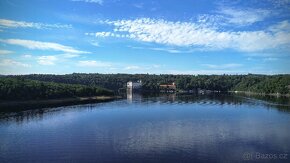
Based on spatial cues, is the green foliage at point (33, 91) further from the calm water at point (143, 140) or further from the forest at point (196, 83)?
the forest at point (196, 83)

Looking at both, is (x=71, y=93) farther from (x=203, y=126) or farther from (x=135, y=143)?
(x=135, y=143)

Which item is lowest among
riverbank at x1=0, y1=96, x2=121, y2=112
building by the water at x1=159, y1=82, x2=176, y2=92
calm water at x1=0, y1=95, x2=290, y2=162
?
calm water at x1=0, y1=95, x2=290, y2=162

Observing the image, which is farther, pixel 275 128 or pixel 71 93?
pixel 71 93

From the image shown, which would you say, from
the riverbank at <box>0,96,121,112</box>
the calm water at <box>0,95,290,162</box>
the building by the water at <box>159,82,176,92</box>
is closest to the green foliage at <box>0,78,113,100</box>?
the riverbank at <box>0,96,121,112</box>

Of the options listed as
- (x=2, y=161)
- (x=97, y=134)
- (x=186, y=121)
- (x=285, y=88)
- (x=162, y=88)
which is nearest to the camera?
(x=2, y=161)

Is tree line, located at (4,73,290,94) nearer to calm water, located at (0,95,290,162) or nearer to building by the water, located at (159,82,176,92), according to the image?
building by the water, located at (159,82,176,92)

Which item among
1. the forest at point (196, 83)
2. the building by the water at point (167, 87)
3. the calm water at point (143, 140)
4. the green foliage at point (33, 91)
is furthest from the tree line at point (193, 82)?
the calm water at point (143, 140)

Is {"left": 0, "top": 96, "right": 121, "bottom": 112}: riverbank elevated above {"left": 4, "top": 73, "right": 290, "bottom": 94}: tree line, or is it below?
below

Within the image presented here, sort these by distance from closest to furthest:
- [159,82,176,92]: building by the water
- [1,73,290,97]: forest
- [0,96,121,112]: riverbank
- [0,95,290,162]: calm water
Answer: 1. [0,95,290,162]: calm water
2. [0,96,121,112]: riverbank
3. [1,73,290,97]: forest
4. [159,82,176,92]: building by the water

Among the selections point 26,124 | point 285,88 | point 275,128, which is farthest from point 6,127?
point 285,88
